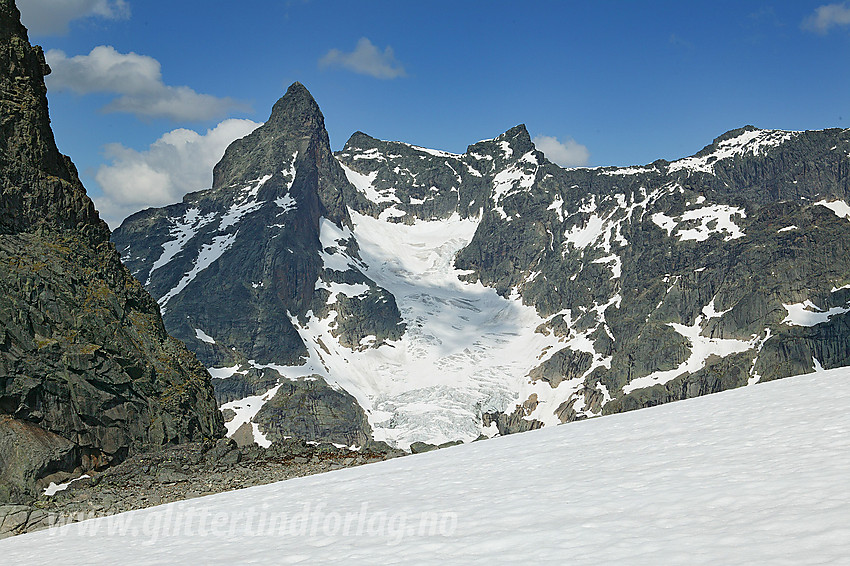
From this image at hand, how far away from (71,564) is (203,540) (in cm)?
226

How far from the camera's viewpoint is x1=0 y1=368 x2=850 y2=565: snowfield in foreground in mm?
8930

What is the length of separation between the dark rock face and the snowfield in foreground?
16.9m

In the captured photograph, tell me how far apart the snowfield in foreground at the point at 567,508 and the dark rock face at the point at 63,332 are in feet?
55.4

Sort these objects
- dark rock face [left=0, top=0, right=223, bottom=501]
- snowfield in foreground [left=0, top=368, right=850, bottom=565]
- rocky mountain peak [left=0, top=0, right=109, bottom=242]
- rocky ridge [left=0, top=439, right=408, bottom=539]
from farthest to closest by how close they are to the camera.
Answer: rocky mountain peak [left=0, top=0, right=109, bottom=242]
dark rock face [left=0, top=0, right=223, bottom=501]
rocky ridge [left=0, top=439, right=408, bottom=539]
snowfield in foreground [left=0, top=368, right=850, bottom=565]

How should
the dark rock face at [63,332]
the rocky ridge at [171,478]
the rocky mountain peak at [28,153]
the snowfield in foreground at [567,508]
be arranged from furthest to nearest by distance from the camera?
1. the rocky mountain peak at [28,153]
2. the dark rock face at [63,332]
3. the rocky ridge at [171,478]
4. the snowfield in foreground at [567,508]

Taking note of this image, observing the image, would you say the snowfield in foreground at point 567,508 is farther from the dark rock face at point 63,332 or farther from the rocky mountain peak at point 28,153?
the rocky mountain peak at point 28,153

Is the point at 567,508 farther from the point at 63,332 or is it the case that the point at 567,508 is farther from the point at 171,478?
the point at 63,332

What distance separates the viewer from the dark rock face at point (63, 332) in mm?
32531

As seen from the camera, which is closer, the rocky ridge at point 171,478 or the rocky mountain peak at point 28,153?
the rocky ridge at point 171,478

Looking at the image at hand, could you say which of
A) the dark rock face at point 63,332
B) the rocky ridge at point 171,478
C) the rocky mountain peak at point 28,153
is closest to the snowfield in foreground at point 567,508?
the rocky ridge at point 171,478

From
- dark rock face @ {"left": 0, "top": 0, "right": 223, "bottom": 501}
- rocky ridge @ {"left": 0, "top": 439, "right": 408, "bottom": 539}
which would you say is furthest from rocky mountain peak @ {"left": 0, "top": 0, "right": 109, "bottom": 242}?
rocky ridge @ {"left": 0, "top": 439, "right": 408, "bottom": 539}

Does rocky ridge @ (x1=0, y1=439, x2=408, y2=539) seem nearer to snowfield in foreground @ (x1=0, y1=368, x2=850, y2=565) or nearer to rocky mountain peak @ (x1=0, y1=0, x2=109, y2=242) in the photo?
snowfield in foreground @ (x1=0, y1=368, x2=850, y2=565)

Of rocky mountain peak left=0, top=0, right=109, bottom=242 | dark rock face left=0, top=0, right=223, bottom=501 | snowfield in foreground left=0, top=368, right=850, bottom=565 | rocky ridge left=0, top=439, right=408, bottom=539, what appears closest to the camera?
snowfield in foreground left=0, top=368, right=850, bottom=565

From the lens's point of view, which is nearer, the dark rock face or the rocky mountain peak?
the dark rock face
